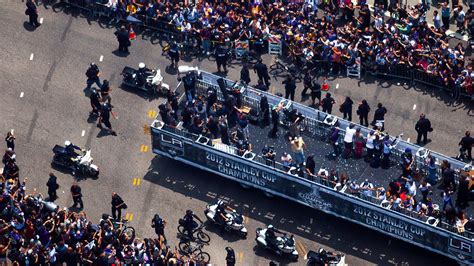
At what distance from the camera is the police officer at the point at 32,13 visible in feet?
251

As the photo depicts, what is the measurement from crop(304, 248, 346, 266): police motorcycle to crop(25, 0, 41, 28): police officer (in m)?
22.4

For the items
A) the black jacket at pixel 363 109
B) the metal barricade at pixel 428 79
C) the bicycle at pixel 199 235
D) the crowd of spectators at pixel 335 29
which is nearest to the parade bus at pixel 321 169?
the black jacket at pixel 363 109

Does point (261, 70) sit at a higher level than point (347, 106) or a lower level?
higher

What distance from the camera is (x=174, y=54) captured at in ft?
243

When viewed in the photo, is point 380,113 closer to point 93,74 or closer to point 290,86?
point 290,86

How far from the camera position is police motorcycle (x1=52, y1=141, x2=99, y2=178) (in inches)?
2702

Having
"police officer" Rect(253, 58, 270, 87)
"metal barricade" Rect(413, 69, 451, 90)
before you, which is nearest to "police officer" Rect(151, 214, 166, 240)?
"police officer" Rect(253, 58, 270, 87)

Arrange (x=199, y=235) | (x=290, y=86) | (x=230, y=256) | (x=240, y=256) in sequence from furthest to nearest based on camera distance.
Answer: (x=290, y=86), (x=199, y=235), (x=240, y=256), (x=230, y=256)

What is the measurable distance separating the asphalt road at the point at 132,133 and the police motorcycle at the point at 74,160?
1.49 feet

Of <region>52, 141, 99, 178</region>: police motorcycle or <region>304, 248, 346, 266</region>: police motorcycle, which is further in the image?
<region>52, 141, 99, 178</region>: police motorcycle

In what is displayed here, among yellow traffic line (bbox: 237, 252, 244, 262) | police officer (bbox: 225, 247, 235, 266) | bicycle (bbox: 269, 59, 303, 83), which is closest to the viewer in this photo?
police officer (bbox: 225, 247, 235, 266)

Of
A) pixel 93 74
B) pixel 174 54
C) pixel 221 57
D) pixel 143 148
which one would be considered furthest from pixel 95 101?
pixel 221 57

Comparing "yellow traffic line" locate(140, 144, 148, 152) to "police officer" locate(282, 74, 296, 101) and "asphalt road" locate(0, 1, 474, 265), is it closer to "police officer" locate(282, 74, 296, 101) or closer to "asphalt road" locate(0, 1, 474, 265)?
"asphalt road" locate(0, 1, 474, 265)

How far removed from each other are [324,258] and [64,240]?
38.4 ft
